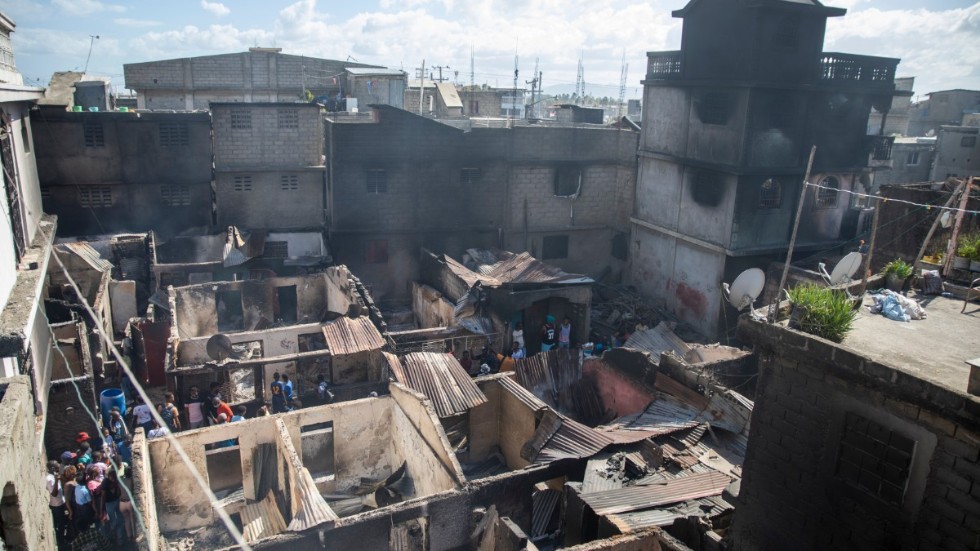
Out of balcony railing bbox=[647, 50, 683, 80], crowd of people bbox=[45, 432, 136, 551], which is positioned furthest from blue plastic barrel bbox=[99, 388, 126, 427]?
balcony railing bbox=[647, 50, 683, 80]

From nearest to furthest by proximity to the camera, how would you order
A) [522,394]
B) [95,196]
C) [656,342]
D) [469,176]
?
1. [522,394]
2. [656,342]
3. [95,196]
4. [469,176]

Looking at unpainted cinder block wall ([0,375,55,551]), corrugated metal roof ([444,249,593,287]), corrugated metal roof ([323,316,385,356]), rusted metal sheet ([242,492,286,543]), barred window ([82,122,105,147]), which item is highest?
barred window ([82,122,105,147])

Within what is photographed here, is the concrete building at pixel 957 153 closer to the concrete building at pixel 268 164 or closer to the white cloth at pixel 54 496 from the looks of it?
the concrete building at pixel 268 164

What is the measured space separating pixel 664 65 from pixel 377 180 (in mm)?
11078

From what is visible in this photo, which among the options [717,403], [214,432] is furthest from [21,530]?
[717,403]

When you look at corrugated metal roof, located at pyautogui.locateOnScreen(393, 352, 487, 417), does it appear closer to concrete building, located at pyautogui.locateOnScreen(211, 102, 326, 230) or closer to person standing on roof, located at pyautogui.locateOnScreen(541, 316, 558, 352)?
person standing on roof, located at pyautogui.locateOnScreen(541, 316, 558, 352)

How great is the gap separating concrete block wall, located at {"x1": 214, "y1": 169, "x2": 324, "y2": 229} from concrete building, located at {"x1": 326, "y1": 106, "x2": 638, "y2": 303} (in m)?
1.70

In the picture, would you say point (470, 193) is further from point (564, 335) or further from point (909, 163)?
point (909, 163)

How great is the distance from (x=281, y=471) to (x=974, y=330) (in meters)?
11.2

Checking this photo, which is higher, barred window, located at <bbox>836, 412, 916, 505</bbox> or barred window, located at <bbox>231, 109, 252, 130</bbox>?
barred window, located at <bbox>231, 109, 252, 130</bbox>

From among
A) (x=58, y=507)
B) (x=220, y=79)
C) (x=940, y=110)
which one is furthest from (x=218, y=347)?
(x=940, y=110)

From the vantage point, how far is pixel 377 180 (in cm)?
2445

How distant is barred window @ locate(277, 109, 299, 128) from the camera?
82.1ft

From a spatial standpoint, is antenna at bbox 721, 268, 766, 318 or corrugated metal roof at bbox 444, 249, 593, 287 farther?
corrugated metal roof at bbox 444, 249, 593, 287
